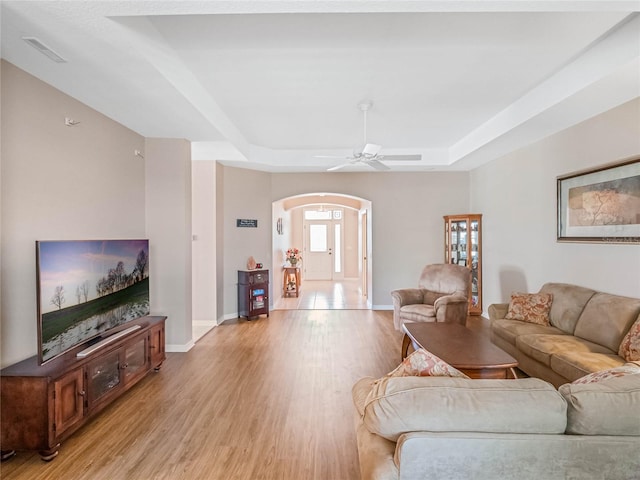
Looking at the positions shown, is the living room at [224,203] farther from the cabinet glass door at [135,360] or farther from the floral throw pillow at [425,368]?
the floral throw pillow at [425,368]

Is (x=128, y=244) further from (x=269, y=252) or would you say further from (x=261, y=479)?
(x=269, y=252)

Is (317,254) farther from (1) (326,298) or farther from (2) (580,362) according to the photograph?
(2) (580,362)

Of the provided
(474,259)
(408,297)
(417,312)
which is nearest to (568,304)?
(417,312)

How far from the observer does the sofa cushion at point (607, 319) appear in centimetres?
279

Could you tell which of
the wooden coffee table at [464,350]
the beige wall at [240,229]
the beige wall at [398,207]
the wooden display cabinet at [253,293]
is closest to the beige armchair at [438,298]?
the wooden coffee table at [464,350]

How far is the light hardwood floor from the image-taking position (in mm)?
2068

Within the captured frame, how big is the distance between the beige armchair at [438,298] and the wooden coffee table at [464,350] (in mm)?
607

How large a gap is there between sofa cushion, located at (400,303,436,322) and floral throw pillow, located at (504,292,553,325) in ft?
2.81

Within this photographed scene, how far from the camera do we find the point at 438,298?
15.1 feet

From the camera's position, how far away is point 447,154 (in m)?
5.91

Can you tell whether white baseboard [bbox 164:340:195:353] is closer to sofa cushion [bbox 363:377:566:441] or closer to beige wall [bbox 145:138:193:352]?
beige wall [bbox 145:138:193:352]

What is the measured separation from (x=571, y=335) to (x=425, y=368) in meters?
2.68

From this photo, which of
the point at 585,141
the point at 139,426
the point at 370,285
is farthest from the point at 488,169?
the point at 139,426

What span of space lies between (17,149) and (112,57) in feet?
3.15
